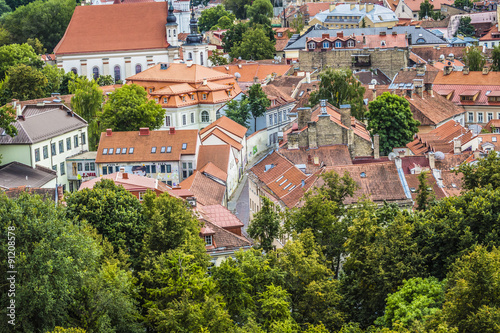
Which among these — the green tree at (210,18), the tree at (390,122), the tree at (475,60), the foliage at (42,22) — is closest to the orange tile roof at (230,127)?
the tree at (390,122)

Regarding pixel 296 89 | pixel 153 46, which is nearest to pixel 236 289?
pixel 296 89

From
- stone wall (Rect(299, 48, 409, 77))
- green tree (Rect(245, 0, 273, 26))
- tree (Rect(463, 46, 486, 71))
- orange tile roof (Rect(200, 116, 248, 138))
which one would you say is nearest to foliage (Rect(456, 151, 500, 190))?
orange tile roof (Rect(200, 116, 248, 138))

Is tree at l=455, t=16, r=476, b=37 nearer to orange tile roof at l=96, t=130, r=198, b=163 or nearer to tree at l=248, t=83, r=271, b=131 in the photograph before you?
tree at l=248, t=83, r=271, b=131

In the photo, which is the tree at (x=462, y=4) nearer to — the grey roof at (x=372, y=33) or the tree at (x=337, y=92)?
the grey roof at (x=372, y=33)

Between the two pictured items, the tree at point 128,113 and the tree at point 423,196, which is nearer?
the tree at point 423,196

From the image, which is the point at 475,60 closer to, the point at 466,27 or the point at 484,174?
the point at 466,27

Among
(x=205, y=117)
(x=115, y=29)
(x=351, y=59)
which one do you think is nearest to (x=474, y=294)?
(x=205, y=117)
